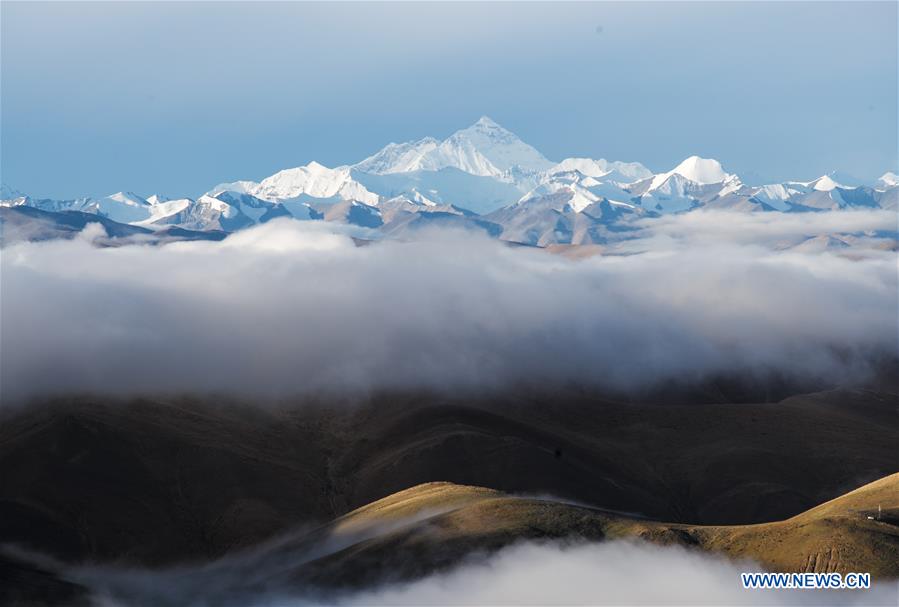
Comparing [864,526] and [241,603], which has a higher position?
[864,526]

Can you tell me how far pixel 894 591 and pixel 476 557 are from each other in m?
66.0

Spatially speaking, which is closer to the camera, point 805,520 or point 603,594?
point 603,594

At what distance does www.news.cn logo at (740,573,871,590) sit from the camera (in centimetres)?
17550

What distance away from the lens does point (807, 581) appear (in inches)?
6998

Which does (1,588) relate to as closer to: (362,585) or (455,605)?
(362,585)

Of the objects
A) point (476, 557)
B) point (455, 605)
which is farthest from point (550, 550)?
point (455, 605)

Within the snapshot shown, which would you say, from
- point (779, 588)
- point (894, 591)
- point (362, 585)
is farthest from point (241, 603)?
point (894, 591)

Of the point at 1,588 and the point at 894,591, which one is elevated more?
the point at 894,591

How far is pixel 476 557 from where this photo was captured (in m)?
196

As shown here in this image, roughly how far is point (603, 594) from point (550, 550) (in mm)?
20133

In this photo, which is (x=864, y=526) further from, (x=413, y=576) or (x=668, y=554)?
(x=413, y=576)

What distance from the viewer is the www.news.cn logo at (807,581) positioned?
576 ft

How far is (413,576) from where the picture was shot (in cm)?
19300

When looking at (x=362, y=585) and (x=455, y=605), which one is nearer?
(x=455, y=605)
